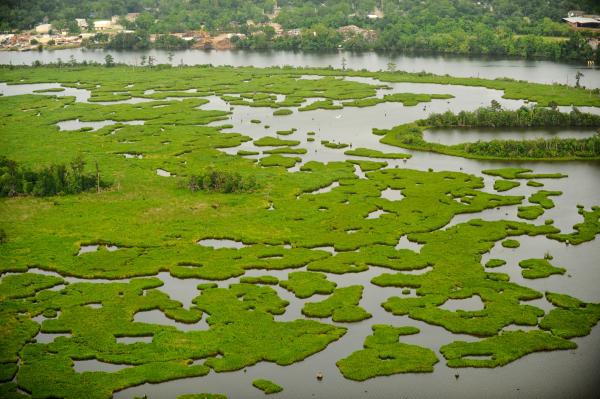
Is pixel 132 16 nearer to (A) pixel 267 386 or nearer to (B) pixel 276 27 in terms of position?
(B) pixel 276 27

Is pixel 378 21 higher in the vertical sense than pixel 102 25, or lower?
lower

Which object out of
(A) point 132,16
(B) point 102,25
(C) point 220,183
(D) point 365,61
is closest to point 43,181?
(C) point 220,183

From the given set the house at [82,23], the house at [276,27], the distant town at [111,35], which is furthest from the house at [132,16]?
the house at [276,27]

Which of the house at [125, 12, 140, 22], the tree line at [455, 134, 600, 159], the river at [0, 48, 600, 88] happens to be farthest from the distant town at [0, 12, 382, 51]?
the tree line at [455, 134, 600, 159]

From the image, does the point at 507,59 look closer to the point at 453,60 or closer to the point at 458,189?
the point at 453,60

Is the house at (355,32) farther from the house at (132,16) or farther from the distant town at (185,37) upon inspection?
the house at (132,16)

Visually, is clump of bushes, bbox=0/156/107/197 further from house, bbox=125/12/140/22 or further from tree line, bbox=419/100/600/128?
house, bbox=125/12/140/22
